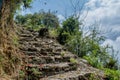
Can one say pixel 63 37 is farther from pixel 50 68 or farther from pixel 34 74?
pixel 34 74

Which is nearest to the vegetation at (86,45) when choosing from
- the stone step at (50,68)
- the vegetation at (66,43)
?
the vegetation at (66,43)

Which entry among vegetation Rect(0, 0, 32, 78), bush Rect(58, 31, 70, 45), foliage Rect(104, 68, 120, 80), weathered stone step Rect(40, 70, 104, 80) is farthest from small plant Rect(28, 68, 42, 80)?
bush Rect(58, 31, 70, 45)

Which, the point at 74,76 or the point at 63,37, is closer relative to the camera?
the point at 74,76

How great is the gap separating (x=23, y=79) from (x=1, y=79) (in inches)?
40.3

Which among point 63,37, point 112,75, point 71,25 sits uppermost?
point 71,25

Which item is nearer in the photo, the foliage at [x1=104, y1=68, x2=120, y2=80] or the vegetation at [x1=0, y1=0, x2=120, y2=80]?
the vegetation at [x1=0, y1=0, x2=120, y2=80]

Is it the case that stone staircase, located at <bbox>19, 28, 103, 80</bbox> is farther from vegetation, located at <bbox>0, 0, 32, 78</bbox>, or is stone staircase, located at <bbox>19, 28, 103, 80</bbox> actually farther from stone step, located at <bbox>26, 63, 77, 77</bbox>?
vegetation, located at <bbox>0, 0, 32, 78</bbox>

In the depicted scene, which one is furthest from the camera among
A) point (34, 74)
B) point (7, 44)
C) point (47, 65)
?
point (47, 65)

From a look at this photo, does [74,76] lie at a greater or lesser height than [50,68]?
lesser

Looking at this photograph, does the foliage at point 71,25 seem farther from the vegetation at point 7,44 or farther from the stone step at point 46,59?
the vegetation at point 7,44

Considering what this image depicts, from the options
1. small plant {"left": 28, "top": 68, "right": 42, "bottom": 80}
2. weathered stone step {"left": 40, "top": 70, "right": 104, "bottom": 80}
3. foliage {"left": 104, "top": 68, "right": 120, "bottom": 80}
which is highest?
small plant {"left": 28, "top": 68, "right": 42, "bottom": 80}

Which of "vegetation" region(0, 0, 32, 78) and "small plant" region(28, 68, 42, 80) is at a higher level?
"vegetation" region(0, 0, 32, 78)

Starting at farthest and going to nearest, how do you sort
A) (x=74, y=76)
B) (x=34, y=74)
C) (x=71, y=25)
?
(x=71, y=25) → (x=74, y=76) → (x=34, y=74)

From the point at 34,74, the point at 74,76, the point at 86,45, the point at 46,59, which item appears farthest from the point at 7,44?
the point at 86,45
